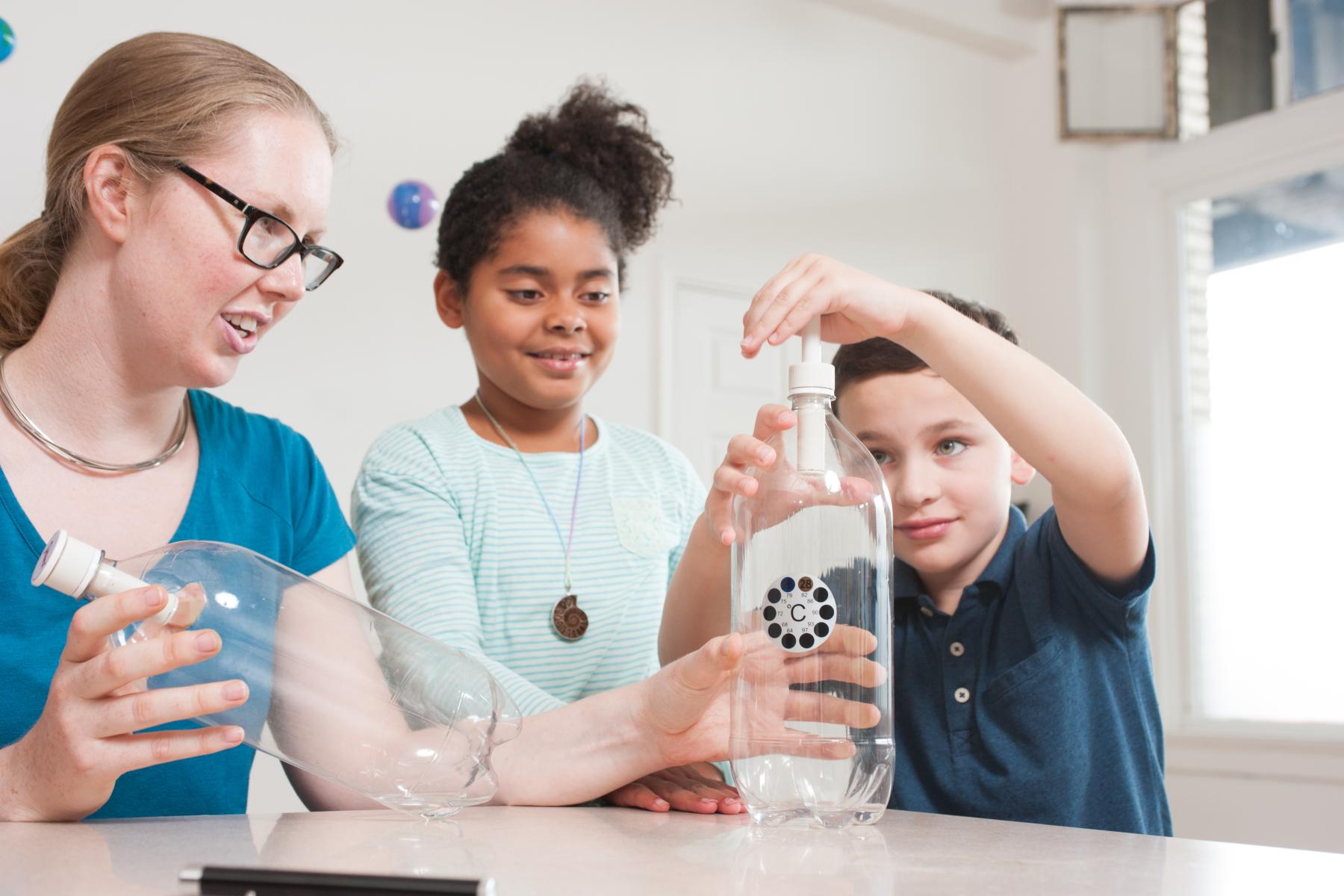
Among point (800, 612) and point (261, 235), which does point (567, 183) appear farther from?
point (800, 612)

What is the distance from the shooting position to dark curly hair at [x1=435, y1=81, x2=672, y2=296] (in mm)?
1468

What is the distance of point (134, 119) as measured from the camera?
106 cm

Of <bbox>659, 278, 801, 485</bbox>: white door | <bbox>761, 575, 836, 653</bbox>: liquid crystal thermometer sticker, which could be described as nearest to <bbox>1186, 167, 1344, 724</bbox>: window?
<bbox>659, 278, 801, 485</bbox>: white door

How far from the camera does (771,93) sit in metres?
3.52

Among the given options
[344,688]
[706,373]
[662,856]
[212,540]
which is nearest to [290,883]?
[662,856]

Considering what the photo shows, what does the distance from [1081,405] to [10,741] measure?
0.94 m

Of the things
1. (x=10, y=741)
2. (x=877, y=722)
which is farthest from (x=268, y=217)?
(x=877, y=722)

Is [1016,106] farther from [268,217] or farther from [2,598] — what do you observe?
[2,598]

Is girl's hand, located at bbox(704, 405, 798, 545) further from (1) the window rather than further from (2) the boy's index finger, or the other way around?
(1) the window

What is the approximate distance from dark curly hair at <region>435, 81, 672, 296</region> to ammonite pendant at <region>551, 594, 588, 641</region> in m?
0.43

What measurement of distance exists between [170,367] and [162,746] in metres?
0.39

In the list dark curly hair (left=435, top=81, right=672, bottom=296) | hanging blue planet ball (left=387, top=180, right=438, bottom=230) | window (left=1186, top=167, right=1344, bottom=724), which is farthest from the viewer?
window (left=1186, top=167, right=1344, bottom=724)

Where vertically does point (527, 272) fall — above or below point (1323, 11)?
below

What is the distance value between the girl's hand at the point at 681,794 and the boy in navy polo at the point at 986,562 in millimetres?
153
